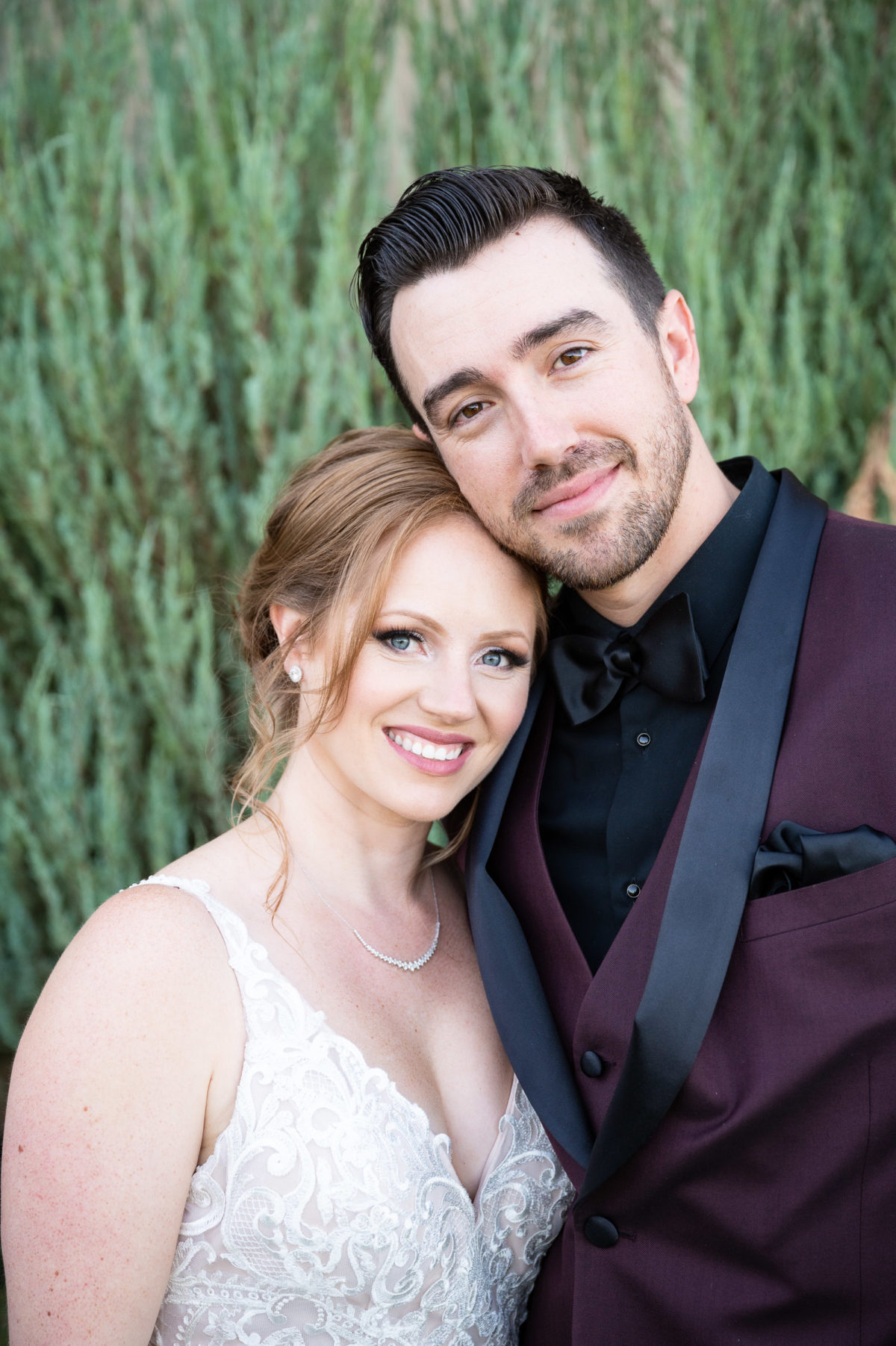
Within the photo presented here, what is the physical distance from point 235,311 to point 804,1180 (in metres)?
2.66

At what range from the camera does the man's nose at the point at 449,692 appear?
1.71 m

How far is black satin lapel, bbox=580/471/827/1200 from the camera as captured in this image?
133 centimetres

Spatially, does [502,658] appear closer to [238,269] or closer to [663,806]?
[663,806]

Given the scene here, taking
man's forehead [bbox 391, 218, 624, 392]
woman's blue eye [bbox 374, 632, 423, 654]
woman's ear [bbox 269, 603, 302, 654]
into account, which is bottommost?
woman's blue eye [bbox 374, 632, 423, 654]

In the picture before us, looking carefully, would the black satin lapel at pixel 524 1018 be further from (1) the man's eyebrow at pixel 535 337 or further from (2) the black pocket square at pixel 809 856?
(1) the man's eyebrow at pixel 535 337

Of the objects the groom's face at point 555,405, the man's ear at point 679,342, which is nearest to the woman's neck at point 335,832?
the groom's face at point 555,405

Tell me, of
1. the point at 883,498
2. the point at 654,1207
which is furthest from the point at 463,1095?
the point at 883,498

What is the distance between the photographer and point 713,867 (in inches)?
54.0

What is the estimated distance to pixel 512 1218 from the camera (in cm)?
165

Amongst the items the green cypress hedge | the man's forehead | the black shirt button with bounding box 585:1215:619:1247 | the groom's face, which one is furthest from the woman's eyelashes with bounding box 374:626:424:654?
the green cypress hedge

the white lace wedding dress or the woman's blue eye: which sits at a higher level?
the woman's blue eye

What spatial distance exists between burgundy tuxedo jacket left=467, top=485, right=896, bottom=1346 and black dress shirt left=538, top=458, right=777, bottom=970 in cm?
12

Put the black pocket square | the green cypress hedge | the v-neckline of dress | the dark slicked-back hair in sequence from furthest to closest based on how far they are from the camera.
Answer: the green cypress hedge < the dark slicked-back hair < the v-neckline of dress < the black pocket square

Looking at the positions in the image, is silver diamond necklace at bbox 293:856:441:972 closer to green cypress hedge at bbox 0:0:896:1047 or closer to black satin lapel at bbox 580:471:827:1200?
black satin lapel at bbox 580:471:827:1200
